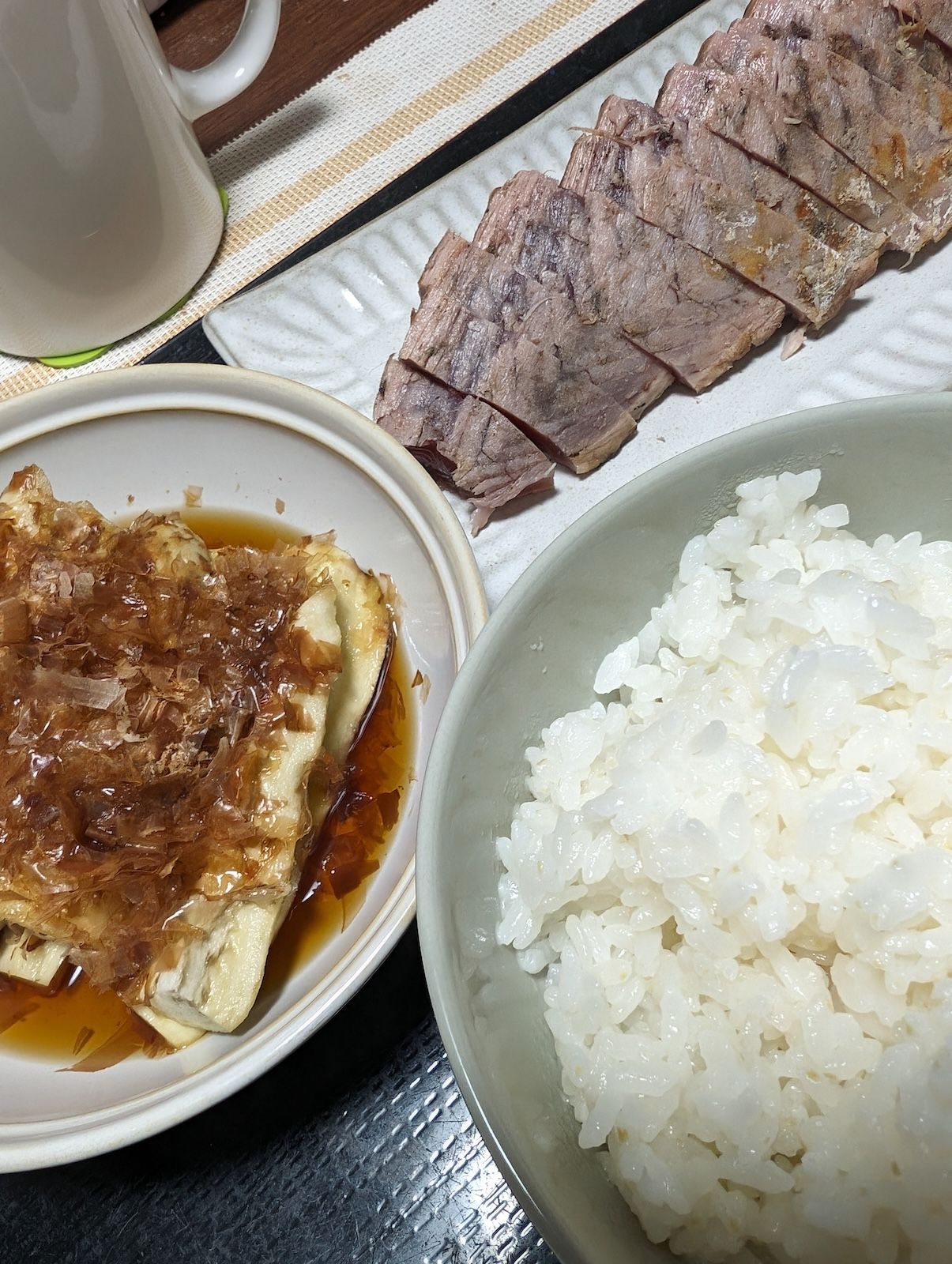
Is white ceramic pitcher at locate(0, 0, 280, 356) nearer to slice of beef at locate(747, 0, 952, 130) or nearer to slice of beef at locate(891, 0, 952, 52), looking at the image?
slice of beef at locate(747, 0, 952, 130)

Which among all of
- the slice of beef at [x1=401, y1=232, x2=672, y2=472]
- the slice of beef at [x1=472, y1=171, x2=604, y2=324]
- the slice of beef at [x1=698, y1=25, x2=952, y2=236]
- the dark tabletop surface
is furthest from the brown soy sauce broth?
the slice of beef at [x1=698, y1=25, x2=952, y2=236]

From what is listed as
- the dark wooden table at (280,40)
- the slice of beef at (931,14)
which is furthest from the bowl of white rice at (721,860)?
the dark wooden table at (280,40)

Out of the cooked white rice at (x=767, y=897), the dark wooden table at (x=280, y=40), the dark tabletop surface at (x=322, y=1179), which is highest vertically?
the dark wooden table at (x=280, y=40)

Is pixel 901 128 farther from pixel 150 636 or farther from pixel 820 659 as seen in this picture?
pixel 150 636

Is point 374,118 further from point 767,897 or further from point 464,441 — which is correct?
point 767,897

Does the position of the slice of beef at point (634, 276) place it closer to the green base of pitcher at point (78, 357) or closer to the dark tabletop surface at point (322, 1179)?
the green base of pitcher at point (78, 357)

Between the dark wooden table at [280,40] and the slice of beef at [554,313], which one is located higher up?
the dark wooden table at [280,40]
